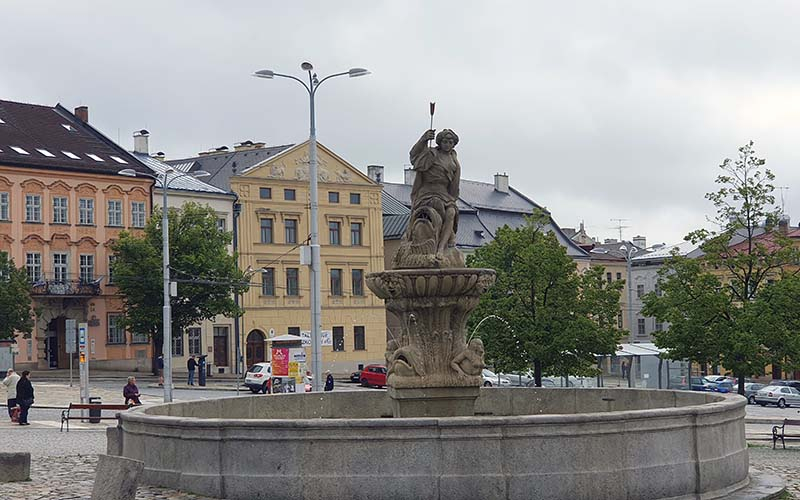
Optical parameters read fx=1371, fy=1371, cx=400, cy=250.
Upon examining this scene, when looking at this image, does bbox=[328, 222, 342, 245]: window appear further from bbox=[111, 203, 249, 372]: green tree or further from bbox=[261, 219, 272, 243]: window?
bbox=[111, 203, 249, 372]: green tree

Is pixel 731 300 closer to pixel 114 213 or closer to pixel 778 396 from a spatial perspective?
pixel 778 396

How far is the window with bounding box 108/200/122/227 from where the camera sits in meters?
67.0

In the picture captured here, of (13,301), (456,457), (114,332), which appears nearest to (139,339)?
(114,332)

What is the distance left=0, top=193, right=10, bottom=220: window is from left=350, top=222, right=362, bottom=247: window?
67.4ft

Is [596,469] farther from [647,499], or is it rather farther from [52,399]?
[52,399]

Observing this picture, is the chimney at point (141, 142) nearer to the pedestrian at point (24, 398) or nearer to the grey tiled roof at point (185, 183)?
the grey tiled roof at point (185, 183)

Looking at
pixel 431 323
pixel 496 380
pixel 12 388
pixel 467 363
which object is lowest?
pixel 496 380

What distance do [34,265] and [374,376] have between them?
17297 mm

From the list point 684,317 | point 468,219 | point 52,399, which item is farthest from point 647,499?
point 468,219

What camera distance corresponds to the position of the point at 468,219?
278ft

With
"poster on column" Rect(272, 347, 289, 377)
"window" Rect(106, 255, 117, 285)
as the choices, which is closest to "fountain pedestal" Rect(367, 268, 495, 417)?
"poster on column" Rect(272, 347, 289, 377)

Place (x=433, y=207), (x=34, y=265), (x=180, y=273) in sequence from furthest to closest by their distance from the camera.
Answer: (x=34, y=265)
(x=180, y=273)
(x=433, y=207)

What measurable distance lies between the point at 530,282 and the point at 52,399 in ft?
55.7

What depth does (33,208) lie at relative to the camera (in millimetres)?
64062
